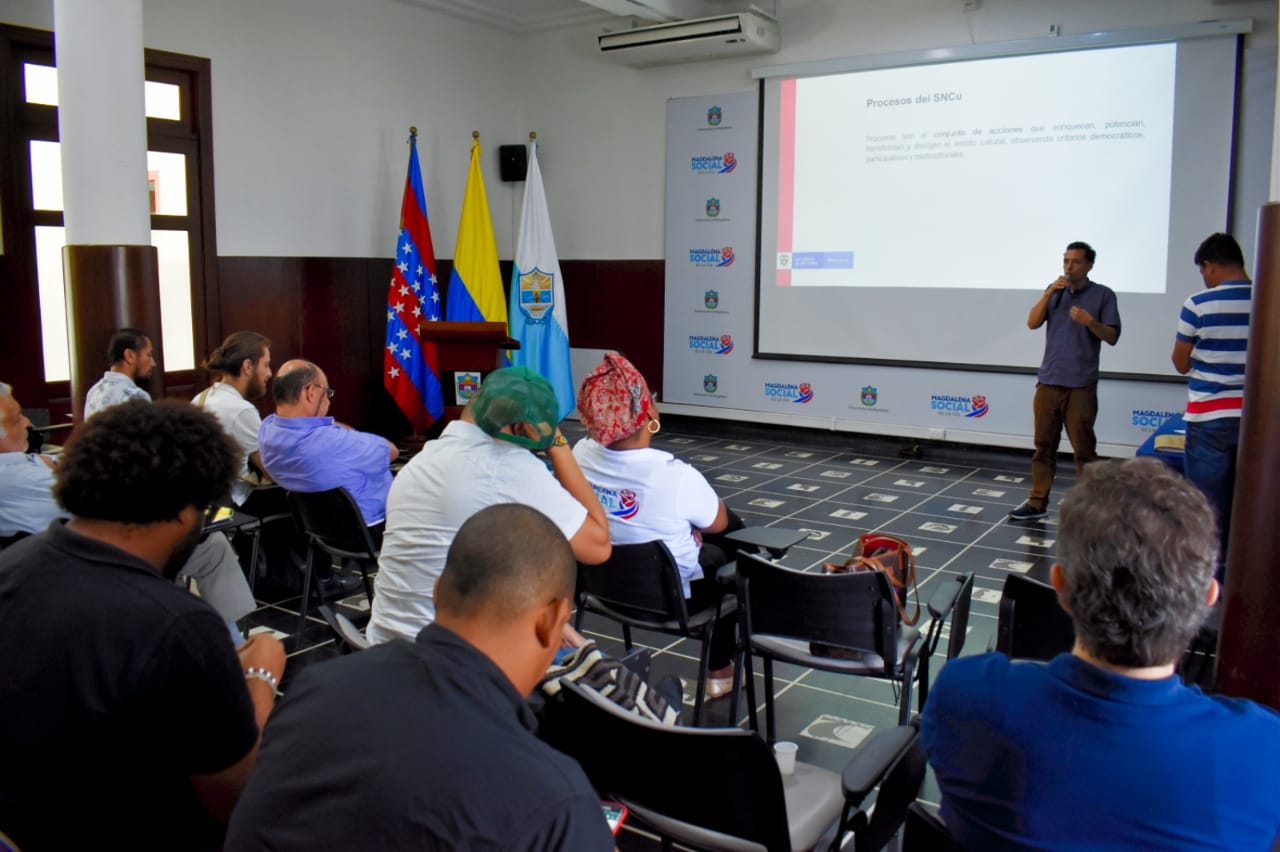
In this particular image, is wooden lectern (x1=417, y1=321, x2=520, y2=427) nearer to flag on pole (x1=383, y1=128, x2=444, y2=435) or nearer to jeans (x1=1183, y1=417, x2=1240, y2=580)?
flag on pole (x1=383, y1=128, x2=444, y2=435)

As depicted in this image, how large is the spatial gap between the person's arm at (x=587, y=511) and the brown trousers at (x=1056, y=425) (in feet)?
13.1

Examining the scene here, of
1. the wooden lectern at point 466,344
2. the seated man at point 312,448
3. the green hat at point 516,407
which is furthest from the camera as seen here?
the wooden lectern at point 466,344

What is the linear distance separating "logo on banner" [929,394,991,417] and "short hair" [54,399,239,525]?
6.87m

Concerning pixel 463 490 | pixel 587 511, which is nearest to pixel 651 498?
pixel 587 511

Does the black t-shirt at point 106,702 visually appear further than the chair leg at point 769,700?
No

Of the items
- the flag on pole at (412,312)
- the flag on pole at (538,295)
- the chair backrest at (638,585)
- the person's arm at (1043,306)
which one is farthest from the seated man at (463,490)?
the flag on pole at (538,295)

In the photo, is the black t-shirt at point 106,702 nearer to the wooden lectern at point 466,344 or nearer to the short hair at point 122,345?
the short hair at point 122,345

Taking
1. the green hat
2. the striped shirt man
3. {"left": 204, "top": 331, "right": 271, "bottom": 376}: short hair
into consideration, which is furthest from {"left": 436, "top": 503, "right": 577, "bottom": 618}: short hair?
the striped shirt man

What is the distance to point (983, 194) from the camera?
7625mm

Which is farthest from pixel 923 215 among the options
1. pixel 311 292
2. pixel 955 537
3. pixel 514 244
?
pixel 311 292

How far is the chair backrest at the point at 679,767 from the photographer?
1.68m

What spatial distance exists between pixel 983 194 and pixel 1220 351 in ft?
11.4

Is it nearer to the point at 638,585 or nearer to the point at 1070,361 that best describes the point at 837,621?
the point at 638,585

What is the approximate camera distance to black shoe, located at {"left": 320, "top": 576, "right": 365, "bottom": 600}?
15.4 ft
